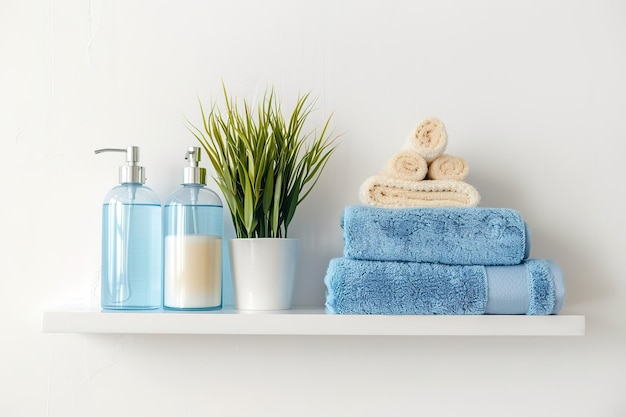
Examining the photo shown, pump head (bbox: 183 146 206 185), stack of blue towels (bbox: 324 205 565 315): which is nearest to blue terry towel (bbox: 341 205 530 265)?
stack of blue towels (bbox: 324 205 565 315)

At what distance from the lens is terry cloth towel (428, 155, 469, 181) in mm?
1023

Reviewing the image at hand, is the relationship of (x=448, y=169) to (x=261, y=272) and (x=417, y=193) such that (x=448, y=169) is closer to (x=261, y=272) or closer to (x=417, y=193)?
(x=417, y=193)

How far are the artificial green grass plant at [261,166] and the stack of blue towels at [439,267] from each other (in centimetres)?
12

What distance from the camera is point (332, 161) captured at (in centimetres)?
112

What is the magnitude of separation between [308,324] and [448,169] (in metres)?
0.30

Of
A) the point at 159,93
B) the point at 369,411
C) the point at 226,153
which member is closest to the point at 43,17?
the point at 159,93

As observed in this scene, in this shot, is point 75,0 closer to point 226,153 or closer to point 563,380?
point 226,153

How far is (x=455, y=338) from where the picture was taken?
3.63ft

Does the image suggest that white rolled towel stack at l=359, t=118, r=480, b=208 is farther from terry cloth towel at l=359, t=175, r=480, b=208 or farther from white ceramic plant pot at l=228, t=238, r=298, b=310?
white ceramic plant pot at l=228, t=238, r=298, b=310

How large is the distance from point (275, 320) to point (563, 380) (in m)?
0.48

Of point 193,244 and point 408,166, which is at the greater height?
point 408,166

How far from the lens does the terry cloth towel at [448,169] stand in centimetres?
102

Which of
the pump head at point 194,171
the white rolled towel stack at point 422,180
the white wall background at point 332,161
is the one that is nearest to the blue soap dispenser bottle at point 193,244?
the pump head at point 194,171

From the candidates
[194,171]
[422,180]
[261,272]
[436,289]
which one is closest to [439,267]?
[436,289]
